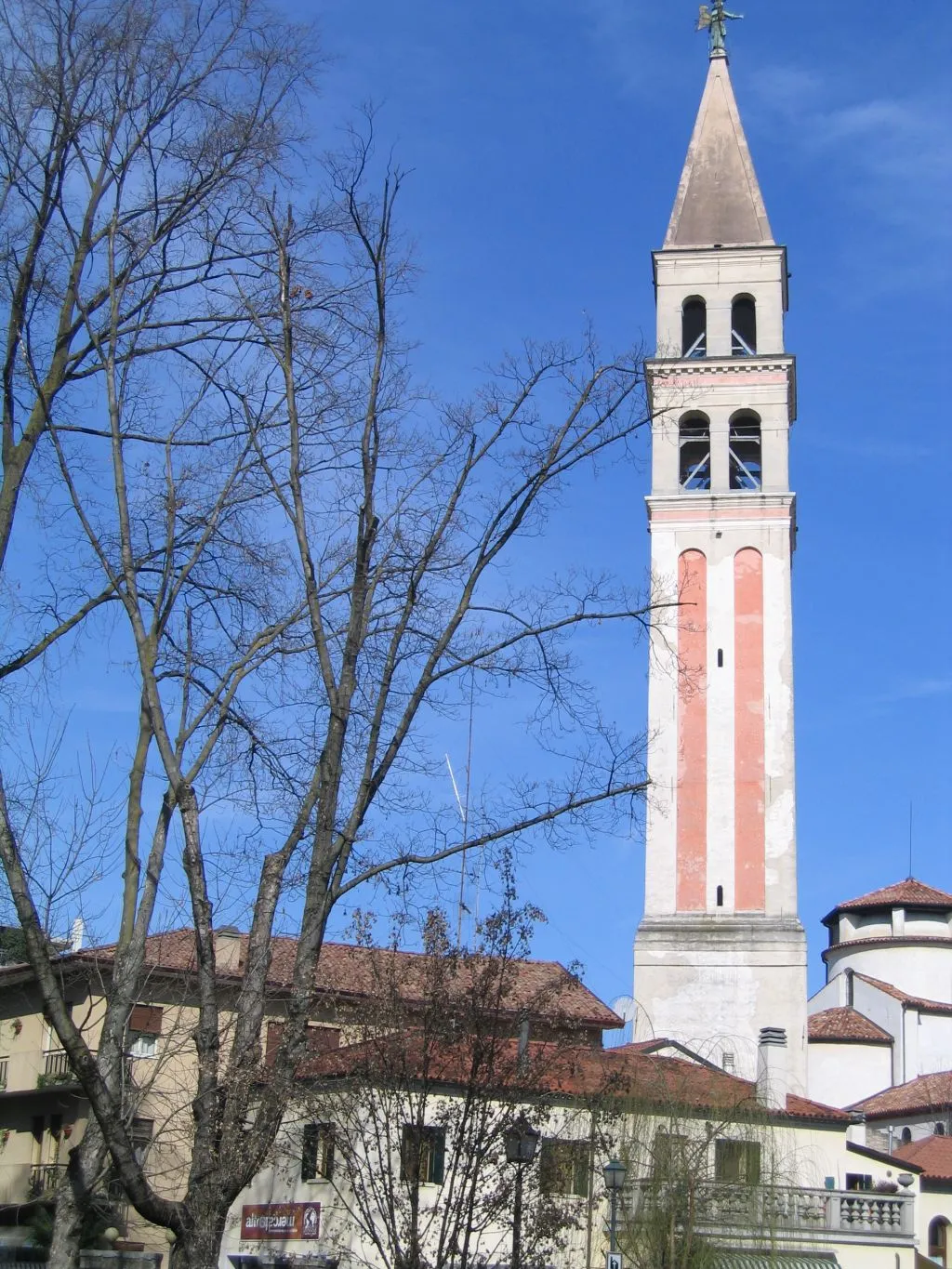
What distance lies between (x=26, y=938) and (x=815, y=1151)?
26044mm

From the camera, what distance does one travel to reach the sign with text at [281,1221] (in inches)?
1180

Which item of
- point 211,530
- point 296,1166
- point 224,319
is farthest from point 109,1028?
point 296,1166

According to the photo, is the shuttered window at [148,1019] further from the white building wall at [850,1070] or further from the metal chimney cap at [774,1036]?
the white building wall at [850,1070]

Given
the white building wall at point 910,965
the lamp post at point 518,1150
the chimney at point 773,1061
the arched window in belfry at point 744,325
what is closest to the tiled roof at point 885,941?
the white building wall at point 910,965

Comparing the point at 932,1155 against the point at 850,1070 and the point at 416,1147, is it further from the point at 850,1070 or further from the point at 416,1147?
the point at 416,1147

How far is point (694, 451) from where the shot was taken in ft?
150

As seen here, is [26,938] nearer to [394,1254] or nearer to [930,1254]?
[394,1254]

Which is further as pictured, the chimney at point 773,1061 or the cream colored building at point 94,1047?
the chimney at point 773,1061

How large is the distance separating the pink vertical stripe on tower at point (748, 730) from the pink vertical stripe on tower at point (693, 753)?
0.79 m

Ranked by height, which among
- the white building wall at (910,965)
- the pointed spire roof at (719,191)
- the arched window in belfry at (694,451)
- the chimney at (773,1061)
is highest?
the pointed spire roof at (719,191)

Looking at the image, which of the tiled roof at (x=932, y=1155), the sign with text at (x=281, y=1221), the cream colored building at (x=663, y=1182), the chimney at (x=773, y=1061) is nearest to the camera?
the cream colored building at (x=663, y=1182)

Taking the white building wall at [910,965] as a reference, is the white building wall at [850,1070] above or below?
below

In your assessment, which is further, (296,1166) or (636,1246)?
(296,1166)

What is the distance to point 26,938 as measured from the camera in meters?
10.1
